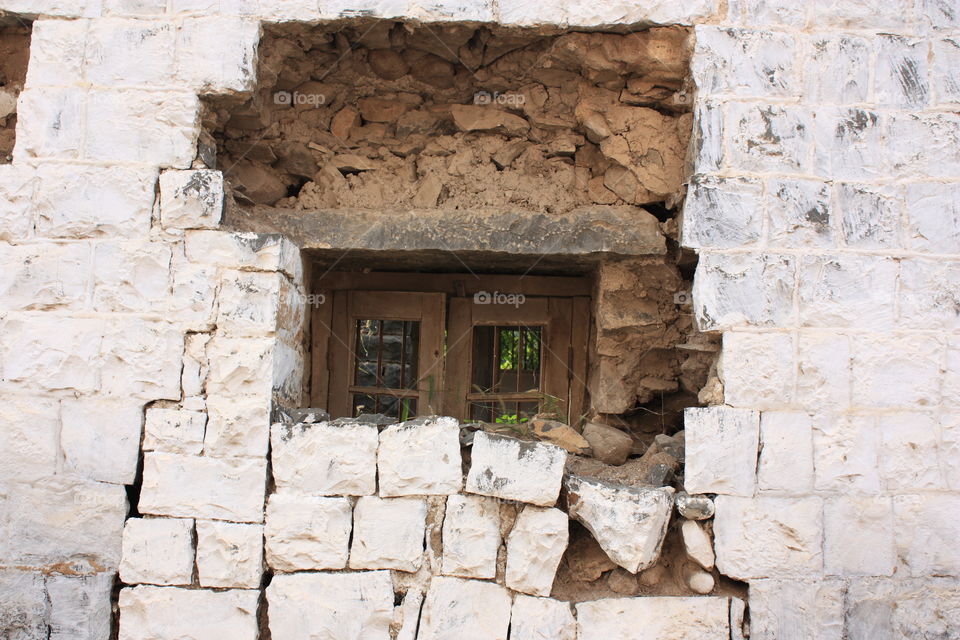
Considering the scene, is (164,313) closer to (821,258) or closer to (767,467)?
(767,467)

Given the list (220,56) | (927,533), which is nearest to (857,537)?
(927,533)

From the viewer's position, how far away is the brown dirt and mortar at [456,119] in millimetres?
3297

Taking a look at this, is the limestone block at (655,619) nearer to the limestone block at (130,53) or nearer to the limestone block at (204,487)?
the limestone block at (204,487)

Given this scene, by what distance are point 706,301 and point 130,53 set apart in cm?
276

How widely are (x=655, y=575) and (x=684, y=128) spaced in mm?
2031

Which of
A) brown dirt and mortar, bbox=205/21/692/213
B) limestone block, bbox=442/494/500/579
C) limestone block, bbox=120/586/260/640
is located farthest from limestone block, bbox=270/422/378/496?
brown dirt and mortar, bbox=205/21/692/213

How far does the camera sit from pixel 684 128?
11.0ft

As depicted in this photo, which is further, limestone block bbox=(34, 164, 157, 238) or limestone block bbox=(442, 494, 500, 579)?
limestone block bbox=(34, 164, 157, 238)

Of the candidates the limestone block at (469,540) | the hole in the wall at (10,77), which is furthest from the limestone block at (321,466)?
the hole in the wall at (10,77)

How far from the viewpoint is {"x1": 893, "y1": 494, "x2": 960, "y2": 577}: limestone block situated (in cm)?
293

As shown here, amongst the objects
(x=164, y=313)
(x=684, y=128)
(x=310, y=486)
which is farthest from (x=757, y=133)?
(x=164, y=313)

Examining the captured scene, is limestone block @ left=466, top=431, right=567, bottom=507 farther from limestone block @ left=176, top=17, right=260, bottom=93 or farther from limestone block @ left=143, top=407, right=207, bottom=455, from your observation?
limestone block @ left=176, top=17, right=260, bottom=93

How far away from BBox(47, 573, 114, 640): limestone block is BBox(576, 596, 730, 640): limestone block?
200 centimetres

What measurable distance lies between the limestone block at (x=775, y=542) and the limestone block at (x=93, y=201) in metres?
2.84
